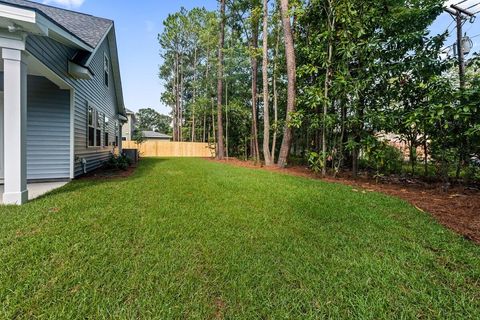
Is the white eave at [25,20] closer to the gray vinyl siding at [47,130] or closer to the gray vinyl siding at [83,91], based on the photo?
the gray vinyl siding at [83,91]

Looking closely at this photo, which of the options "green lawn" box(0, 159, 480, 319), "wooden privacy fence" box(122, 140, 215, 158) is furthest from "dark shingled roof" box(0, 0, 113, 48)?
"wooden privacy fence" box(122, 140, 215, 158)

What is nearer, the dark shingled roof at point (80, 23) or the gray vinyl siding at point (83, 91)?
the gray vinyl siding at point (83, 91)

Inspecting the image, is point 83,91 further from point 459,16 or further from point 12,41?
point 459,16

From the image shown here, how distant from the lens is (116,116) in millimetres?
12172

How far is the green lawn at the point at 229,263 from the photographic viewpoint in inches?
61.7

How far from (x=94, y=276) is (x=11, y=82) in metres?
3.40

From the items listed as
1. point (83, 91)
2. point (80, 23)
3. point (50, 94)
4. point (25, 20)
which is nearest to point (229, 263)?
point (25, 20)

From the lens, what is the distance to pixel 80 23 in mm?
7480

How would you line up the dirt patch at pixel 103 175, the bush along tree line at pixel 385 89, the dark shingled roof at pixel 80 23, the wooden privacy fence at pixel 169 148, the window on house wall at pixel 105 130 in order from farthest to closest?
1. the wooden privacy fence at pixel 169 148
2. the window on house wall at pixel 105 130
3. the dark shingled roof at pixel 80 23
4. the dirt patch at pixel 103 175
5. the bush along tree line at pixel 385 89

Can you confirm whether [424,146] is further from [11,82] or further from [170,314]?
[11,82]

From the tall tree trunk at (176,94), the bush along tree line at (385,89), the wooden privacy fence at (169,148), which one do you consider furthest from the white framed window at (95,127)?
the tall tree trunk at (176,94)

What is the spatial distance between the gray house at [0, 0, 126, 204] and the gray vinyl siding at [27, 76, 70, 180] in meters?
0.02

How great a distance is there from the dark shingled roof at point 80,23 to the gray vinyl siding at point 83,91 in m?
0.79

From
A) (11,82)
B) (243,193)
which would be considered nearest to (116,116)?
(11,82)
